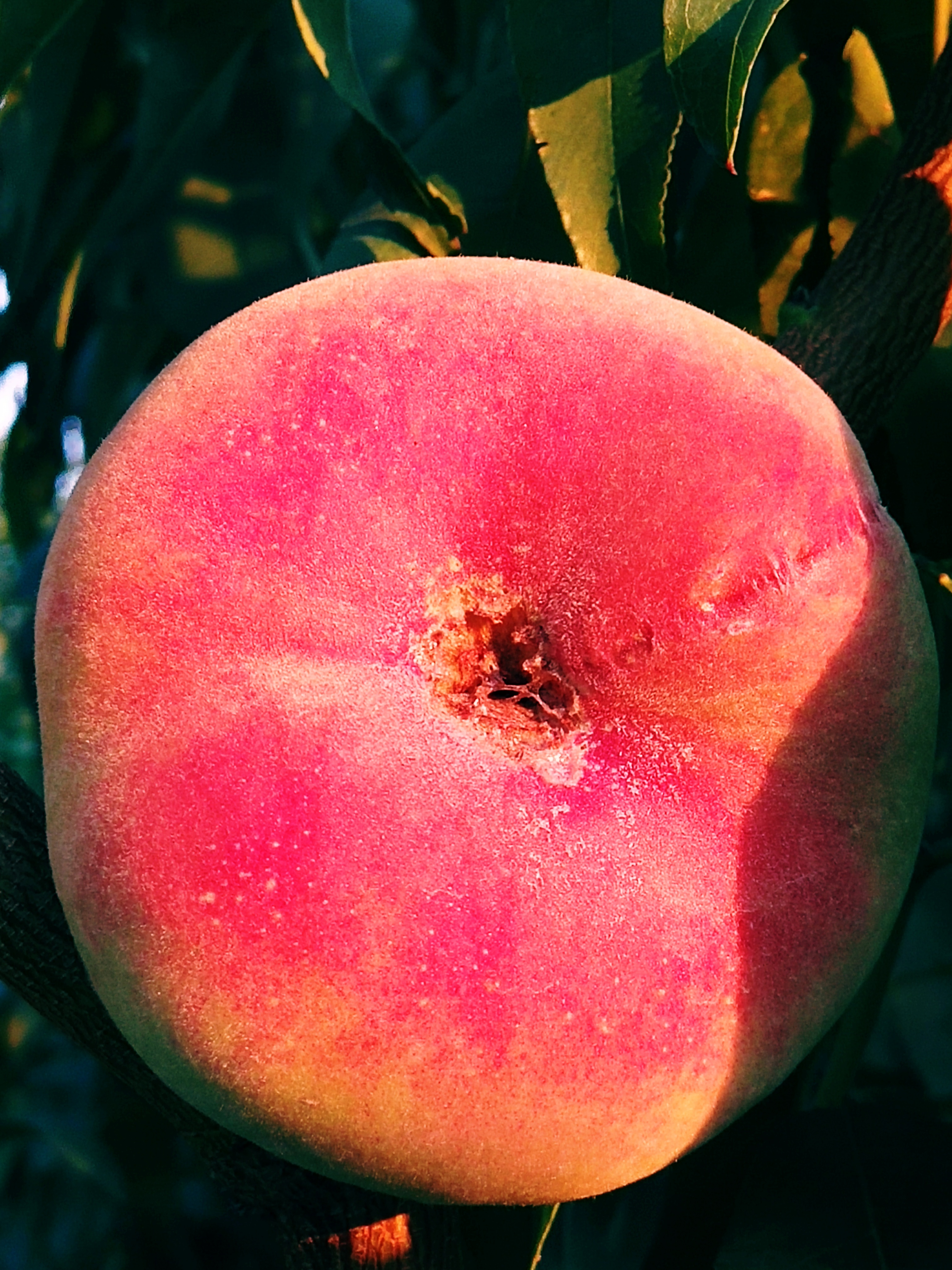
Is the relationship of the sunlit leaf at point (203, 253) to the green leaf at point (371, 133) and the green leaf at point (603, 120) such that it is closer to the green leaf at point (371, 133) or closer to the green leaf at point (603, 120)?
the green leaf at point (371, 133)

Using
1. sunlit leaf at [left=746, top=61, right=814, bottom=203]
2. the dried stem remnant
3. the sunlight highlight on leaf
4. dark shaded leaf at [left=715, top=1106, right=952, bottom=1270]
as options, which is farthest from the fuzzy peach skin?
the sunlight highlight on leaf

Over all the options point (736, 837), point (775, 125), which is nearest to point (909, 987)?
point (775, 125)

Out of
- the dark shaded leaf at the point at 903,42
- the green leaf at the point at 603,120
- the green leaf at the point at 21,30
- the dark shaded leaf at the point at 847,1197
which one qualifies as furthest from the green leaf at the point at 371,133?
the dark shaded leaf at the point at 847,1197

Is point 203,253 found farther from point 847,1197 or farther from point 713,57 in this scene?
point 847,1197

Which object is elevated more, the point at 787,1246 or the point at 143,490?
the point at 143,490

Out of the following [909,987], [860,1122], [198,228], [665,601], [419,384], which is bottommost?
[909,987]

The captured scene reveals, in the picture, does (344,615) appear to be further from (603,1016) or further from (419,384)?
(603,1016)

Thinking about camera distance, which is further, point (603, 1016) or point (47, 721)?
point (47, 721)

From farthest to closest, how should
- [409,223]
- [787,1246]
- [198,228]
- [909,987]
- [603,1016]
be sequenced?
[909,987], [198,228], [409,223], [787,1246], [603,1016]
